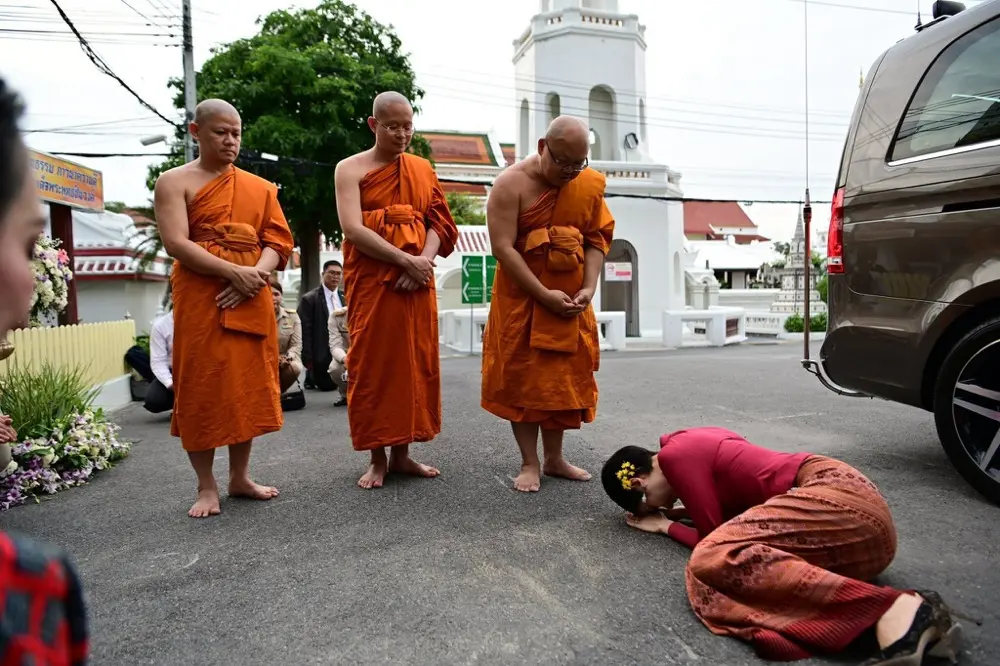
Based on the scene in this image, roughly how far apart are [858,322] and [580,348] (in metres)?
1.31

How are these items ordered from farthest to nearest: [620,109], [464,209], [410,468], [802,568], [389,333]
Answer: [464,209]
[620,109]
[410,468]
[389,333]
[802,568]

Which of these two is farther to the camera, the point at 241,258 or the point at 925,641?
the point at 241,258

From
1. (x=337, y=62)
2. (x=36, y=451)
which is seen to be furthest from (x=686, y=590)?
(x=337, y=62)

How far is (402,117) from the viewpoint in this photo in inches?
136

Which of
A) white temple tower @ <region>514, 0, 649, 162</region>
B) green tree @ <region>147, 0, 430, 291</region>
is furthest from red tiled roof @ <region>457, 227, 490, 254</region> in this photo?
green tree @ <region>147, 0, 430, 291</region>

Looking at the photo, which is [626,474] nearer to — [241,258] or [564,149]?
[564,149]

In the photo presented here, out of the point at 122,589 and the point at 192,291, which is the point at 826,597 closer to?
the point at 122,589

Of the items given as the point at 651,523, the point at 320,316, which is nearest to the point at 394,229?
the point at 651,523

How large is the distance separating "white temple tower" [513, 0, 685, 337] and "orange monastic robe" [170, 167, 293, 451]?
16442 mm

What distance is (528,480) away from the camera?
10.9ft

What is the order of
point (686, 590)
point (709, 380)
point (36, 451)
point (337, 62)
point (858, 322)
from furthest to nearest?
Answer: point (337, 62)
point (709, 380)
point (36, 451)
point (858, 322)
point (686, 590)

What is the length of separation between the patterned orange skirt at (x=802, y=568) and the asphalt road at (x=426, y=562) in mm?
96

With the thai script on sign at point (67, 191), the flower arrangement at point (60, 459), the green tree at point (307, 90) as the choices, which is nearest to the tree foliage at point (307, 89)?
the green tree at point (307, 90)

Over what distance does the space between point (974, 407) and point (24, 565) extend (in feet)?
10.9
